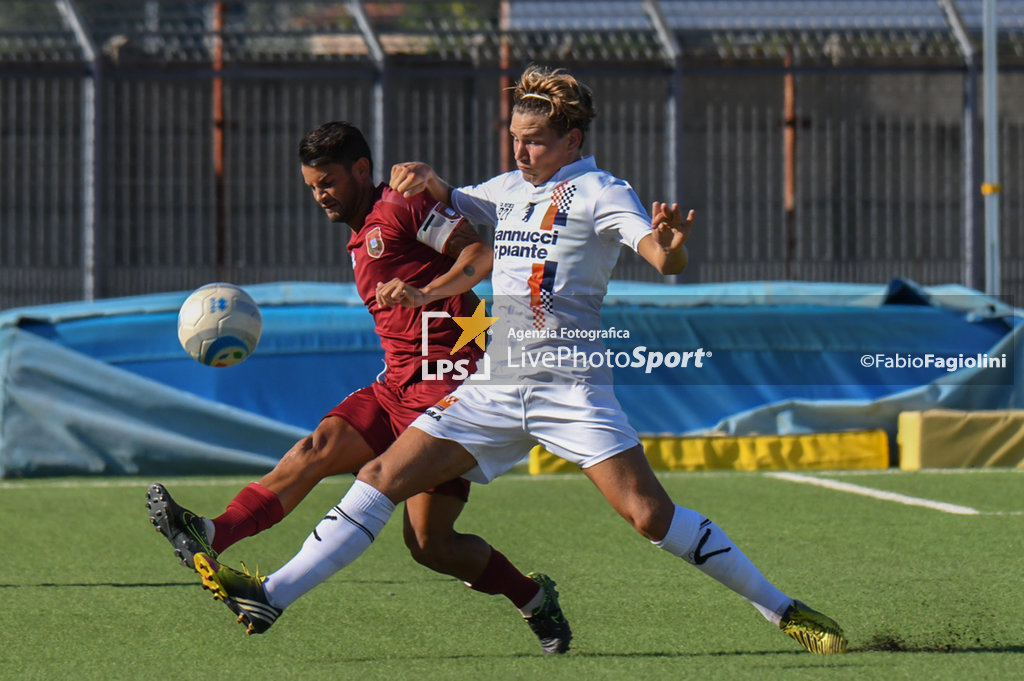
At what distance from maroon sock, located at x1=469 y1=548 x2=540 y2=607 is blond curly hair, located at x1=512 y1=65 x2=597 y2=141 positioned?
1462 mm

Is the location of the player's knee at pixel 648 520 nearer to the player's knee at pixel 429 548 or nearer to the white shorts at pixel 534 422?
the white shorts at pixel 534 422

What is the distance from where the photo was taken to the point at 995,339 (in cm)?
1045

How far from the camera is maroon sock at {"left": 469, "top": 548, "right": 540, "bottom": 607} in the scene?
4.83m

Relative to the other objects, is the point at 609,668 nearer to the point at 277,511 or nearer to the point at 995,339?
the point at 277,511

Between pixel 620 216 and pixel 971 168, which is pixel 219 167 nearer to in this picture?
pixel 971 168

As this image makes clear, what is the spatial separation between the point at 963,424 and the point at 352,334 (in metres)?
4.30

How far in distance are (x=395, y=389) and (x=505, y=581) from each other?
0.84 metres

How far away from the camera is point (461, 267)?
16.4 ft

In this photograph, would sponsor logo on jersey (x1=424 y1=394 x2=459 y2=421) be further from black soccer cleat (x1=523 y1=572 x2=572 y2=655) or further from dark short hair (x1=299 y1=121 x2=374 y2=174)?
dark short hair (x1=299 y1=121 x2=374 y2=174)

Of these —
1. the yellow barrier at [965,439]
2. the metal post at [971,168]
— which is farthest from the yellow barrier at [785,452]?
the metal post at [971,168]

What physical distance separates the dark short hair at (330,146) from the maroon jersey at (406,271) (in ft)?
0.70

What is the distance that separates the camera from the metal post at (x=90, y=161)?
515 inches

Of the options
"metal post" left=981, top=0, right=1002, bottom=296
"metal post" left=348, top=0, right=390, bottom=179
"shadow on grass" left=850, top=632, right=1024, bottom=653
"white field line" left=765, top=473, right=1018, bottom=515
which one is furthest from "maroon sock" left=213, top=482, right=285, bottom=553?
"metal post" left=981, top=0, right=1002, bottom=296

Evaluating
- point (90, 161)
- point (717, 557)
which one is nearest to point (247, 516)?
point (717, 557)
